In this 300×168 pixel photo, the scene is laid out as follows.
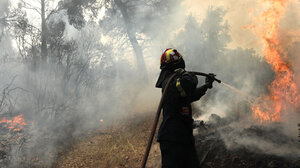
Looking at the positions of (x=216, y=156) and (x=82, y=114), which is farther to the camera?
(x=82, y=114)

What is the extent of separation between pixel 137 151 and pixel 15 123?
219 inches

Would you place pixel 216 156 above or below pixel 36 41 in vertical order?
below

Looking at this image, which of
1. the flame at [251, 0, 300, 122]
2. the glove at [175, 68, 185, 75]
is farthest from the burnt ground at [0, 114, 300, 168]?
the glove at [175, 68, 185, 75]

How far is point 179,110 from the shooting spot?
122 inches

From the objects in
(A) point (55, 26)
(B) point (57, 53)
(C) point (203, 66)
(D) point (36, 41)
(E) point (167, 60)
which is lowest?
(E) point (167, 60)

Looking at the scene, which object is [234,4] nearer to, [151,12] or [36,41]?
[151,12]

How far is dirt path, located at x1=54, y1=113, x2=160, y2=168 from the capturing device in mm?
6367

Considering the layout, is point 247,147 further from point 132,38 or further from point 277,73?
point 132,38

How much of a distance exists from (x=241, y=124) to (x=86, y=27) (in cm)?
1226

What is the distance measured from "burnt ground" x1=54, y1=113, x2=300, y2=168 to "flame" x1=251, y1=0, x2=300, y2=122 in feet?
3.67

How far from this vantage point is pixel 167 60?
3324 mm

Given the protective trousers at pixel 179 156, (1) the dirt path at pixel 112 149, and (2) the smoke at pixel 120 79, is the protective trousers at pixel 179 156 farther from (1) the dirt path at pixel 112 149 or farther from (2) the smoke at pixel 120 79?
(1) the dirt path at pixel 112 149

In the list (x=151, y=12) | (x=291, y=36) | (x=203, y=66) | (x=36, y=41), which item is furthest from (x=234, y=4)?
(x=36, y=41)

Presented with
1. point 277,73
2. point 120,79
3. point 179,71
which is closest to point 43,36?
point 120,79
